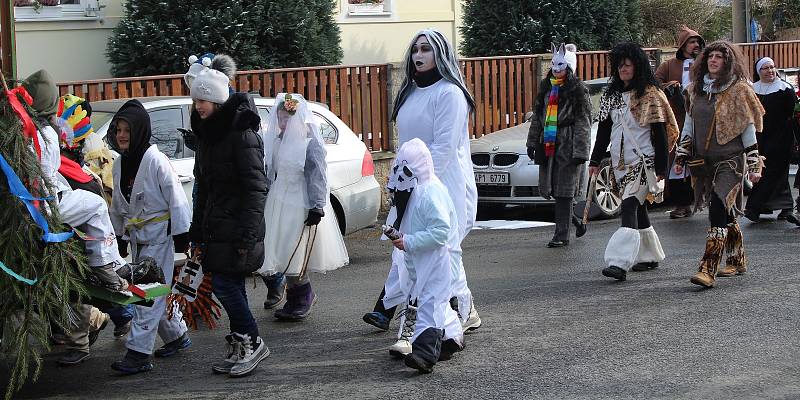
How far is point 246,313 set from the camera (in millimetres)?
6895

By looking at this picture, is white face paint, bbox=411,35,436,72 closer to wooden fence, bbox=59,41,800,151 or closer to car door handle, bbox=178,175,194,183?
car door handle, bbox=178,175,194,183

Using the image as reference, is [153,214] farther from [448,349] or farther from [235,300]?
[448,349]

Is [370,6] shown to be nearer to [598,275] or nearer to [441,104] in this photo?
[598,275]

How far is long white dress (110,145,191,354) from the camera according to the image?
711cm

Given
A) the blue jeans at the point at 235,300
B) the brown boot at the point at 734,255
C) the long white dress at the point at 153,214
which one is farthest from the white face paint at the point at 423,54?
the brown boot at the point at 734,255

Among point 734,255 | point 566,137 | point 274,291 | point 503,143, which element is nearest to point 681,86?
point 503,143

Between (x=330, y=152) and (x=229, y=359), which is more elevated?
(x=330, y=152)

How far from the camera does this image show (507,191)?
13336mm

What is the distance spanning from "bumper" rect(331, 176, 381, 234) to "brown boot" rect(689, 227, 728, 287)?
11.2 feet

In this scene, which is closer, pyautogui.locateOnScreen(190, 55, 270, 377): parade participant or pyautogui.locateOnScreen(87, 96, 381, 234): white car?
pyautogui.locateOnScreen(190, 55, 270, 377): parade participant

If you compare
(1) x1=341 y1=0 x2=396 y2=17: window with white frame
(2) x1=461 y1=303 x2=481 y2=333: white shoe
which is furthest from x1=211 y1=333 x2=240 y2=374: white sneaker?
(1) x1=341 y1=0 x2=396 y2=17: window with white frame

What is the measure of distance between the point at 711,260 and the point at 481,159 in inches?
198

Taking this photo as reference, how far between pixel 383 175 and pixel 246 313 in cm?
803

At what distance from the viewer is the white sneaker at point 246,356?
22.3 ft
